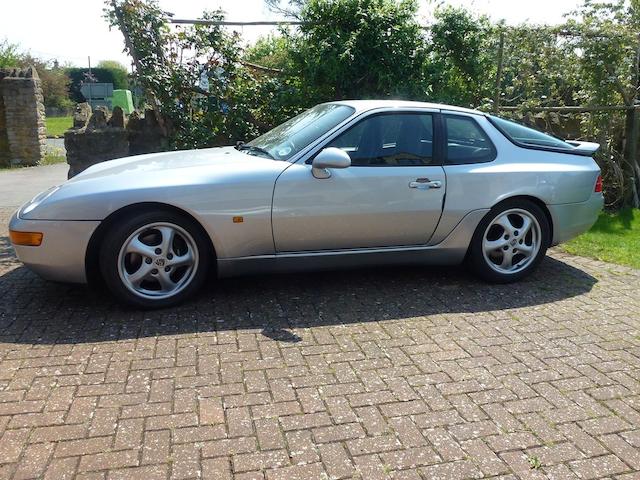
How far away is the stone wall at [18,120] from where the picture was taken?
47.7 feet

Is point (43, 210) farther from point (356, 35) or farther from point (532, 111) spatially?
point (532, 111)

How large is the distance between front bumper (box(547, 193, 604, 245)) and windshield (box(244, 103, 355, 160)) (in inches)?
76.7

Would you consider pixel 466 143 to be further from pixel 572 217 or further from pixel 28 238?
pixel 28 238

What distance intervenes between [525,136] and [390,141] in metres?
1.34

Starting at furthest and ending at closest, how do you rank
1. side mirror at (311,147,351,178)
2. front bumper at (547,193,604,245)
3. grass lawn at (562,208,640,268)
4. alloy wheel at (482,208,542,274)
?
1. grass lawn at (562,208,640,268)
2. front bumper at (547,193,604,245)
3. alloy wheel at (482,208,542,274)
4. side mirror at (311,147,351,178)

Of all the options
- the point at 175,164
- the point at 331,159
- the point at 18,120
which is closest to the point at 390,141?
the point at 331,159

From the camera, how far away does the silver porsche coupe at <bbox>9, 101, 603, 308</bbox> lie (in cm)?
389

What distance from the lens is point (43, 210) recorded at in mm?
3840

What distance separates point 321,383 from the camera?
10.2 feet

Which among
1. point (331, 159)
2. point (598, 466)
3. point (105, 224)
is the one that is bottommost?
point (598, 466)

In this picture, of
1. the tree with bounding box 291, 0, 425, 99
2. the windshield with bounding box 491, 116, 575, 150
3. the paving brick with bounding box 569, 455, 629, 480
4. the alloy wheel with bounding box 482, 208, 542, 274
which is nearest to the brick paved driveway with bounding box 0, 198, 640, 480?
the paving brick with bounding box 569, 455, 629, 480

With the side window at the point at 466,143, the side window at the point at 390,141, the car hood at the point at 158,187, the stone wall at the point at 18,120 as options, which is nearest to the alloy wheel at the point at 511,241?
the side window at the point at 466,143

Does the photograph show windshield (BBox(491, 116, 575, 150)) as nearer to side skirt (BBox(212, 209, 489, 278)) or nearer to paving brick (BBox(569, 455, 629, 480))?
side skirt (BBox(212, 209, 489, 278))

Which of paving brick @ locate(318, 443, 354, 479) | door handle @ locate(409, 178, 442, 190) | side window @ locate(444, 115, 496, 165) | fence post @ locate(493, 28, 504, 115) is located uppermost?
fence post @ locate(493, 28, 504, 115)
